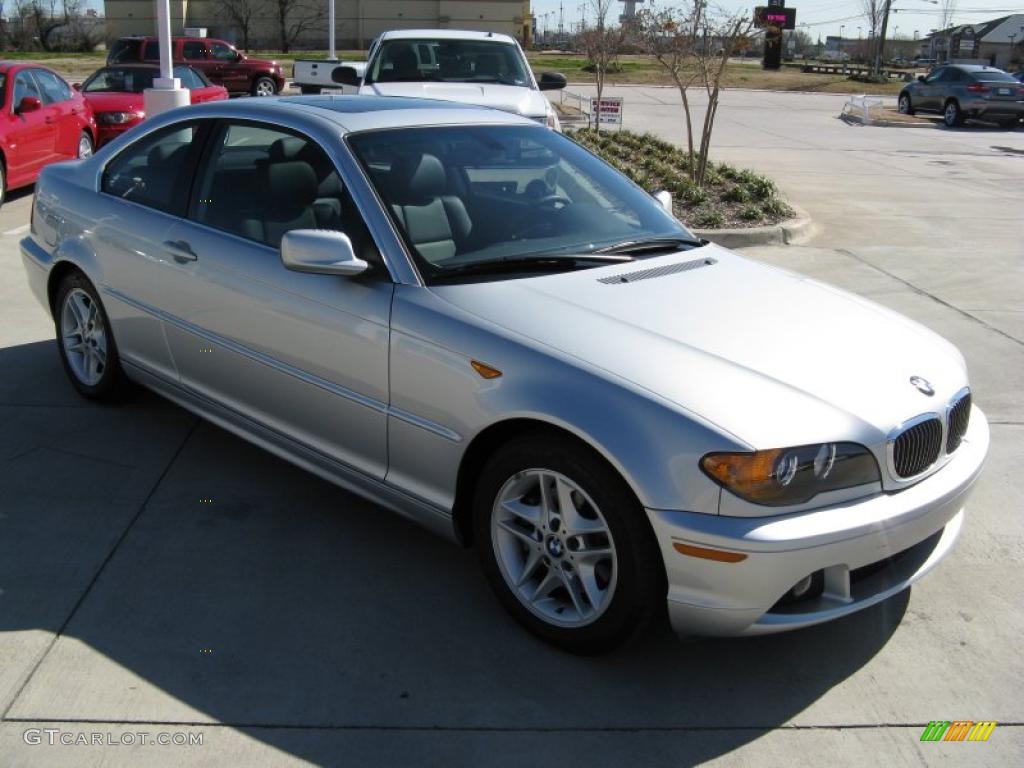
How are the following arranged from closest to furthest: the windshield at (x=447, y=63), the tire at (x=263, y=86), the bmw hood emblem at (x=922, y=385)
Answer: the bmw hood emblem at (x=922, y=385)
the windshield at (x=447, y=63)
the tire at (x=263, y=86)

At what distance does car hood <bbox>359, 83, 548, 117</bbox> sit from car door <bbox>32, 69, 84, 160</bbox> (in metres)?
3.47


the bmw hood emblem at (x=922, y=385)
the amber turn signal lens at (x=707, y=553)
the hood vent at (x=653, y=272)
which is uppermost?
the hood vent at (x=653, y=272)

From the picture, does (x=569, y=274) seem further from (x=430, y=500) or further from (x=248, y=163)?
(x=248, y=163)

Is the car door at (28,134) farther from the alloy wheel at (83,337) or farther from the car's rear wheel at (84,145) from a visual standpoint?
the alloy wheel at (83,337)

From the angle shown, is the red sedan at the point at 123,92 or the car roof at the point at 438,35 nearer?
the car roof at the point at 438,35

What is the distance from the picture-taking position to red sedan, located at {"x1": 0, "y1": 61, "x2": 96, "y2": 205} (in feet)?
35.7

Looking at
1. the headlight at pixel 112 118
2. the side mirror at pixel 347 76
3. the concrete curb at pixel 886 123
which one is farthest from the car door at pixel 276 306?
the concrete curb at pixel 886 123

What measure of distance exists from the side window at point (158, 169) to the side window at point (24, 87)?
686cm

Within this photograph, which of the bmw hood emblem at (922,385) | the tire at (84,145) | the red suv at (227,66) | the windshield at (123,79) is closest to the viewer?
the bmw hood emblem at (922,385)

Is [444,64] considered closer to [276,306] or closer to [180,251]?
[180,251]

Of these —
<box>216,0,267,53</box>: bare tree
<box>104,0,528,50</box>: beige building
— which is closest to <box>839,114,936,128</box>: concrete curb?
<box>104,0,528,50</box>: beige building

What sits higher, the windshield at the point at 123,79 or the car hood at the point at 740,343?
the windshield at the point at 123,79

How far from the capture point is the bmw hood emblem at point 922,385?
3545 mm

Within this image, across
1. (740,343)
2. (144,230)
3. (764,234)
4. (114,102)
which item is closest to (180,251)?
(144,230)
